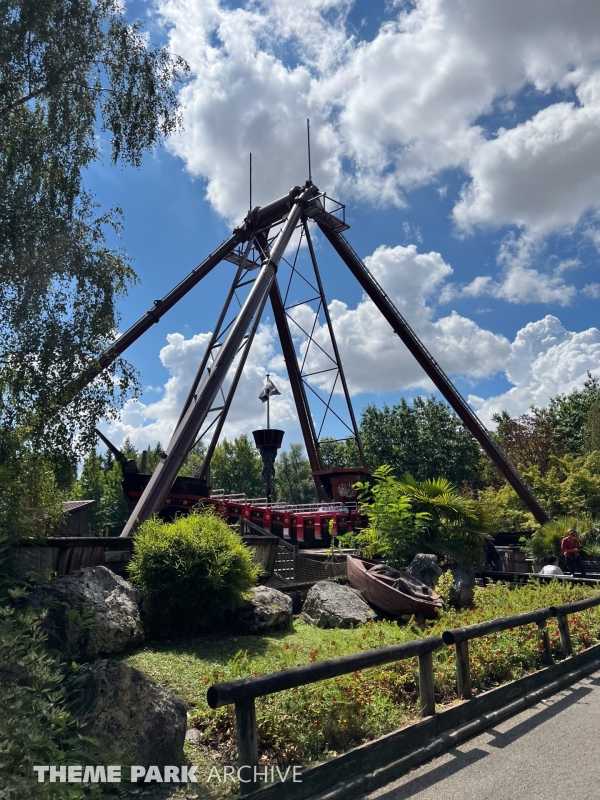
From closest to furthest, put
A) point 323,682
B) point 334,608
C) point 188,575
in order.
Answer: point 323,682 < point 188,575 < point 334,608

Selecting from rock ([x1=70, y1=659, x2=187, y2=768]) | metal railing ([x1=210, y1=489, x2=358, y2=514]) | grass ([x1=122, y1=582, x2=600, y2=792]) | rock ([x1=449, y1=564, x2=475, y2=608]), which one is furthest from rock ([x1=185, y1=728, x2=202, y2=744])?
metal railing ([x1=210, y1=489, x2=358, y2=514])

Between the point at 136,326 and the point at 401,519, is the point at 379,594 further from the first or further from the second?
the point at 136,326

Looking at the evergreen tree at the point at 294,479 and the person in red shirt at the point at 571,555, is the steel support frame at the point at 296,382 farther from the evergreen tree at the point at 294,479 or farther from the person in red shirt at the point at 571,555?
the evergreen tree at the point at 294,479

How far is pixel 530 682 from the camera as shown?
6469mm

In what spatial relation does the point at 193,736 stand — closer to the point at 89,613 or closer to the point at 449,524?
the point at 89,613

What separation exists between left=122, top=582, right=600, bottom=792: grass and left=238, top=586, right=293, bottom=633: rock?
0.15 metres

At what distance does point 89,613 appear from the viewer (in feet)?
19.5

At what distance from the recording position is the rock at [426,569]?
35.3ft

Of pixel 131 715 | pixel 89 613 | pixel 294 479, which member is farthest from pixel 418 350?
pixel 294 479

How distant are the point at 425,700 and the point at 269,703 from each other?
139cm

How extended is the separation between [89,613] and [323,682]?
246cm

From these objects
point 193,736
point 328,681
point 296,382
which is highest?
point 296,382

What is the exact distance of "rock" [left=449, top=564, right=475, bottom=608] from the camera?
10367 millimetres

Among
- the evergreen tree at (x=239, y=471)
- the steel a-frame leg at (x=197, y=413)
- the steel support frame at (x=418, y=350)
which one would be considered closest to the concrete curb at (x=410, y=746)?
the steel a-frame leg at (x=197, y=413)
